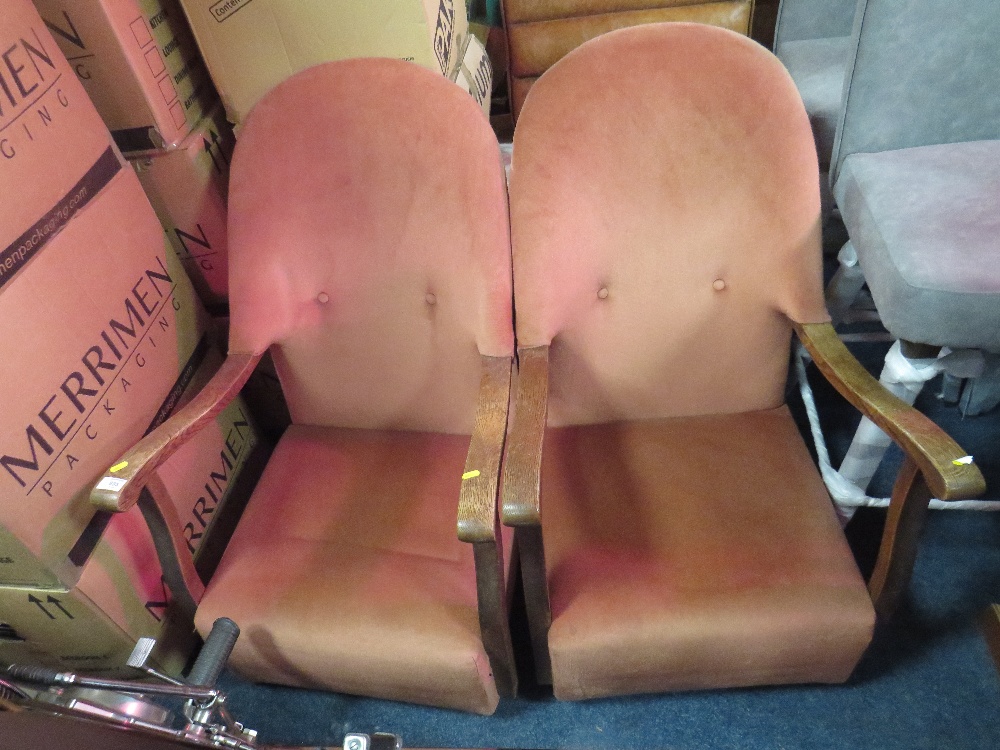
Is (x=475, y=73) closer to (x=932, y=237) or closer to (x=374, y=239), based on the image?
(x=374, y=239)

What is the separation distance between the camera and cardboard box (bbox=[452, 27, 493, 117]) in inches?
59.1

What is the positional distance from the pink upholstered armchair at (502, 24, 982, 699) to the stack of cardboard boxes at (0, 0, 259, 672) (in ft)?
2.08

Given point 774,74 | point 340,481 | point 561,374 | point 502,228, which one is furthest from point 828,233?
point 340,481

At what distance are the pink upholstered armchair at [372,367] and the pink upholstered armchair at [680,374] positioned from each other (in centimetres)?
7

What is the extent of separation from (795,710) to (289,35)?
1.44 metres

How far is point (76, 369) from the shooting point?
39.6 inches

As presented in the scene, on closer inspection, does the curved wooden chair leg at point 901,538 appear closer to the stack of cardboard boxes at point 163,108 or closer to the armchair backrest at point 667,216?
the armchair backrest at point 667,216

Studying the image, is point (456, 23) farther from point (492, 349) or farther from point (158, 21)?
point (492, 349)

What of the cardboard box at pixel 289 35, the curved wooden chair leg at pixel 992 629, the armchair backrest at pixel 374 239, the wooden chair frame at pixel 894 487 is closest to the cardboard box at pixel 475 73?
the cardboard box at pixel 289 35

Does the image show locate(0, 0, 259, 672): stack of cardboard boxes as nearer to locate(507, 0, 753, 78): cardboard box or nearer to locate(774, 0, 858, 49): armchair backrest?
locate(507, 0, 753, 78): cardboard box

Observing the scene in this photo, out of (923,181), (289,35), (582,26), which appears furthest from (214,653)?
(582,26)

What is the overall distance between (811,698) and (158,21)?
5.32 feet

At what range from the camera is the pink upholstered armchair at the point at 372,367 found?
966mm

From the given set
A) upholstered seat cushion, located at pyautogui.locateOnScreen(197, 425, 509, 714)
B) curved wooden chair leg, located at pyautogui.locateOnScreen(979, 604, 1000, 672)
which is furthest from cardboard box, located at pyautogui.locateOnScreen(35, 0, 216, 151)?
curved wooden chair leg, located at pyautogui.locateOnScreen(979, 604, 1000, 672)
